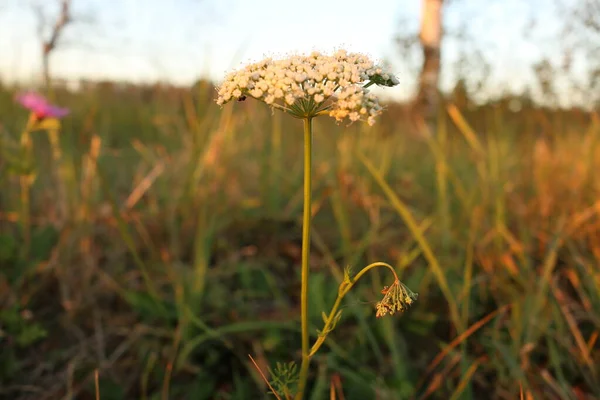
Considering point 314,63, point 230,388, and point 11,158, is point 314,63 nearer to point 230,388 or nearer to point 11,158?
point 230,388

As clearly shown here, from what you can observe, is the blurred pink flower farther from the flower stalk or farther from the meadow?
the flower stalk

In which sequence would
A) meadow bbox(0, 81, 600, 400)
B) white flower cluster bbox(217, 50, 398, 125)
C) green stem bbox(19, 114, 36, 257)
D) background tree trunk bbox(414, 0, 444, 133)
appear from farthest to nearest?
background tree trunk bbox(414, 0, 444, 133) → green stem bbox(19, 114, 36, 257) → meadow bbox(0, 81, 600, 400) → white flower cluster bbox(217, 50, 398, 125)

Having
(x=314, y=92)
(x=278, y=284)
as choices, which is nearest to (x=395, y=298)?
(x=314, y=92)

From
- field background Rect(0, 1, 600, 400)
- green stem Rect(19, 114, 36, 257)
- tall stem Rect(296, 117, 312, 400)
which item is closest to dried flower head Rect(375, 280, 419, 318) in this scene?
tall stem Rect(296, 117, 312, 400)

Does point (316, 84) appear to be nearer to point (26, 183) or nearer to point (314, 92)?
point (314, 92)

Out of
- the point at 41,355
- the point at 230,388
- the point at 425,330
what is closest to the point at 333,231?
the point at 425,330

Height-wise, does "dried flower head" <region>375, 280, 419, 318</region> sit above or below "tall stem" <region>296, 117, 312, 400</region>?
below

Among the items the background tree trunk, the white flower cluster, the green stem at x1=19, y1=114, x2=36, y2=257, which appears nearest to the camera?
the white flower cluster
